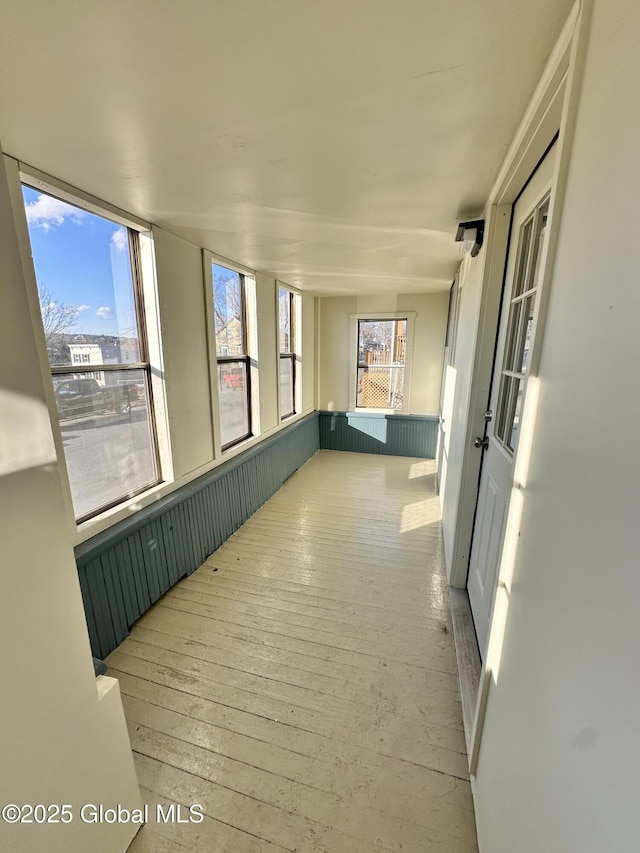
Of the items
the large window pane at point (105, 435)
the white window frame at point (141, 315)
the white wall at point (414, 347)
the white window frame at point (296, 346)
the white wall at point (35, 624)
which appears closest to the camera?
the white wall at point (35, 624)

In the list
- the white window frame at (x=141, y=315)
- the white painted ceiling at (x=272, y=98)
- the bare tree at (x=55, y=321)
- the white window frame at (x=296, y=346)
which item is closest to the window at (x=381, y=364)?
the white window frame at (x=296, y=346)

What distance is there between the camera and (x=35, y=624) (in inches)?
35.0

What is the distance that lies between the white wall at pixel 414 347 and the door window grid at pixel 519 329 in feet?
10.9

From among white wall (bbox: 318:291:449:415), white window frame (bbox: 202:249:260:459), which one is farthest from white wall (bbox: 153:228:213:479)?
white wall (bbox: 318:291:449:415)

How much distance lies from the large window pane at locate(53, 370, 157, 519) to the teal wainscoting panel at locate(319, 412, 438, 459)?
11.6ft

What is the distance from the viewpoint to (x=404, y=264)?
10.5ft

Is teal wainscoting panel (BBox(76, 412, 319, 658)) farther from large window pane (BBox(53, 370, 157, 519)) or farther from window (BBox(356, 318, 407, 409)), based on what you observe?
window (BBox(356, 318, 407, 409))

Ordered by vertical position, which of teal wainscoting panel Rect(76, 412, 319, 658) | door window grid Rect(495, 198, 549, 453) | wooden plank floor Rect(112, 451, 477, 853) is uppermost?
door window grid Rect(495, 198, 549, 453)

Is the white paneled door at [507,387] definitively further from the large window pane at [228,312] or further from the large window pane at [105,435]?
the large window pane at [228,312]

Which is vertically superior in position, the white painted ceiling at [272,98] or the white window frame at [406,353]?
the white painted ceiling at [272,98]

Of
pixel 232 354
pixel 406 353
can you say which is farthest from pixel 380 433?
pixel 232 354

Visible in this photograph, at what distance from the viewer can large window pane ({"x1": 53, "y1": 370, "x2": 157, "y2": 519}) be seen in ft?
5.81

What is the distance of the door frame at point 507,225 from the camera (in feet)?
2.77

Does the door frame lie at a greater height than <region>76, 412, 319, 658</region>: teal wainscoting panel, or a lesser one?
greater
